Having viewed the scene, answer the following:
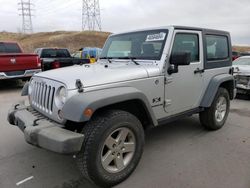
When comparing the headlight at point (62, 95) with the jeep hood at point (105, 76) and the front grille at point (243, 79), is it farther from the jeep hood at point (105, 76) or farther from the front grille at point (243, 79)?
the front grille at point (243, 79)

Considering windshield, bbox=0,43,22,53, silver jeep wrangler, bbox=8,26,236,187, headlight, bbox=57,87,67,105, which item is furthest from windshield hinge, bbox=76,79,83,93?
windshield, bbox=0,43,22,53

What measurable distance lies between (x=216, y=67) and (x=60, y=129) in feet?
10.4

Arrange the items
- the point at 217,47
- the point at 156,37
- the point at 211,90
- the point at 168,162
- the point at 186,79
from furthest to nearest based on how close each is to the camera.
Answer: the point at 217,47, the point at 211,90, the point at 186,79, the point at 156,37, the point at 168,162

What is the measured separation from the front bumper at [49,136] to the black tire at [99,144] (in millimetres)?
143

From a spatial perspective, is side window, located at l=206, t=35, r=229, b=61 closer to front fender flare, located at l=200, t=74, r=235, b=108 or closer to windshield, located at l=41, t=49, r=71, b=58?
front fender flare, located at l=200, t=74, r=235, b=108

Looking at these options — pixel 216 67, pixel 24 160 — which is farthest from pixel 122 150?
pixel 216 67

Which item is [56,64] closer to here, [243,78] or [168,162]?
[243,78]

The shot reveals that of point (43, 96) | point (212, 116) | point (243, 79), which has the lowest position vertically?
point (212, 116)

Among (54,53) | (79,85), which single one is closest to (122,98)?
(79,85)

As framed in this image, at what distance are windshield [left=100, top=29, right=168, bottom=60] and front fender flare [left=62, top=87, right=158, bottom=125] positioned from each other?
3.07 ft

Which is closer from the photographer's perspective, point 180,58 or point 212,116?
point 180,58

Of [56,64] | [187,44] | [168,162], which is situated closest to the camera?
[168,162]

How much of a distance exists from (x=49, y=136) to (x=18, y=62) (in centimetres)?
720

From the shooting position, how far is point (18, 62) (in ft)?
29.1
